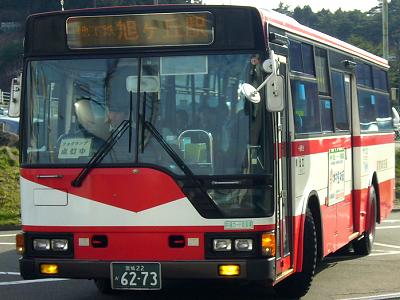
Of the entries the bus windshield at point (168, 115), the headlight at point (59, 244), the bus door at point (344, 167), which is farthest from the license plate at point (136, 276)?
the bus door at point (344, 167)

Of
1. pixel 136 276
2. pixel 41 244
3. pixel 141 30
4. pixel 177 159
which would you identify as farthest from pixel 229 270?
pixel 141 30

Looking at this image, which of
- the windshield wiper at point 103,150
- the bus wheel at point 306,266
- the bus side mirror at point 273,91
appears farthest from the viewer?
the bus wheel at point 306,266

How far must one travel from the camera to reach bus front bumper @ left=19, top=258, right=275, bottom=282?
7.46m

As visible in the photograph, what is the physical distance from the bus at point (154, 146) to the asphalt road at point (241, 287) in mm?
1653

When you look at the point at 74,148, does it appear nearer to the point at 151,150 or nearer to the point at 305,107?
the point at 151,150

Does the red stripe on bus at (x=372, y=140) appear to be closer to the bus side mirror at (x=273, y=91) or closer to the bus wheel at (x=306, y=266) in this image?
the bus wheel at (x=306, y=266)

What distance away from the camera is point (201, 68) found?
7.66 metres

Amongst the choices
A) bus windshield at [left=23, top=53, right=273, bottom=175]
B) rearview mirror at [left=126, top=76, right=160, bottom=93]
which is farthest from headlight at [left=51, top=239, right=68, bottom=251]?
rearview mirror at [left=126, top=76, right=160, bottom=93]

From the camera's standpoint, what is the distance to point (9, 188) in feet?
65.2

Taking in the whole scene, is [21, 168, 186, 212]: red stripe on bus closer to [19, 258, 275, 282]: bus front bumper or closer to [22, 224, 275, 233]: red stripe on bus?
[22, 224, 275, 233]: red stripe on bus

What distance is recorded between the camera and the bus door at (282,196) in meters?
7.84

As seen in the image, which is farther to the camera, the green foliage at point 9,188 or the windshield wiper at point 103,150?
the green foliage at point 9,188

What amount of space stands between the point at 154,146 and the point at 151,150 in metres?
0.05

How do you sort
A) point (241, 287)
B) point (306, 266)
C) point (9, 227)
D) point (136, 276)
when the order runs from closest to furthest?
point (136, 276)
point (306, 266)
point (241, 287)
point (9, 227)
